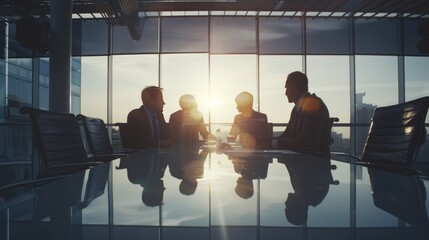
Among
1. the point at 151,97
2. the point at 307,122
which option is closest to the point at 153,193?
the point at 307,122

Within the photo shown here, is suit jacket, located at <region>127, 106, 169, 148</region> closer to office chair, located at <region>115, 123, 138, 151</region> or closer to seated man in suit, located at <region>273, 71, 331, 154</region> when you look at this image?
office chair, located at <region>115, 123, 138, 151</region>

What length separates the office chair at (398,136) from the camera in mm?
1658

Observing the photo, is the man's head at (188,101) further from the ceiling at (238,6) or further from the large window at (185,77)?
the large window at (185,77)

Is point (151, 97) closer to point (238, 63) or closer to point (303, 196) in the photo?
point (303, 196)

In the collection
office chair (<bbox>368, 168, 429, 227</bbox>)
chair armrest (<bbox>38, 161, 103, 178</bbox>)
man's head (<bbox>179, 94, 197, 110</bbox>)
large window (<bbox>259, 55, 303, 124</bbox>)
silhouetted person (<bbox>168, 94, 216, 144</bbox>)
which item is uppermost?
large window (<bbox>259, 55, 303, 124</bbox>)

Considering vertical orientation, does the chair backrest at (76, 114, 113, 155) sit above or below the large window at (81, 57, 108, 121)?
below

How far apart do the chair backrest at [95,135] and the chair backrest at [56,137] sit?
0.36 m

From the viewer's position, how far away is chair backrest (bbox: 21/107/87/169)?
160 cm

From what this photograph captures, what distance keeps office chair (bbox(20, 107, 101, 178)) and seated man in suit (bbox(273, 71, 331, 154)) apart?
149cm

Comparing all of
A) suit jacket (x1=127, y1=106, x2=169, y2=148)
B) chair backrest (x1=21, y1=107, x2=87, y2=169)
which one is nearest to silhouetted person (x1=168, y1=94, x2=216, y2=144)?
suit jacket (x1=127, y1=106, x2=169, y2=148)

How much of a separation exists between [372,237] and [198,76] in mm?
7329

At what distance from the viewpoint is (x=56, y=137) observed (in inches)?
71.0

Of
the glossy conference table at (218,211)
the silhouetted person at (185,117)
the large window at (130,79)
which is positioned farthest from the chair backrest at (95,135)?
the large window at (130,79)

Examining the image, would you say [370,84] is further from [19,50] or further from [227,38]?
[19,50]
